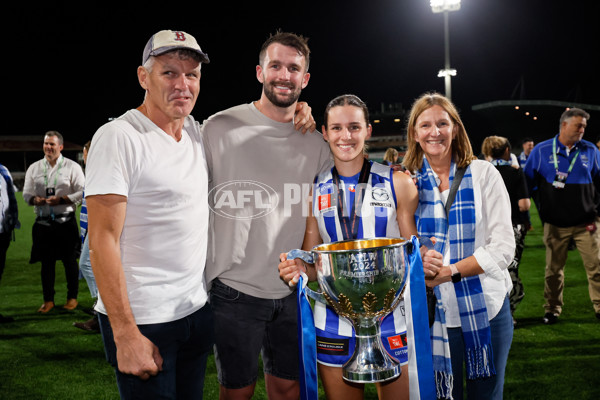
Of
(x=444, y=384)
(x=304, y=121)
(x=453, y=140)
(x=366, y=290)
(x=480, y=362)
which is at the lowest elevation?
(x=444, y=384)

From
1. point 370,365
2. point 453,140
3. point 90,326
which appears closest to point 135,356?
point 370,365

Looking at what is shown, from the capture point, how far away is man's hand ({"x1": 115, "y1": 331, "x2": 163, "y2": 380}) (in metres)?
1.90

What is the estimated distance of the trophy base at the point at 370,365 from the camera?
1755mm

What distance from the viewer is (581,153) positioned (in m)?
5.73

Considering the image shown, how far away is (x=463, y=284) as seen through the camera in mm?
2463

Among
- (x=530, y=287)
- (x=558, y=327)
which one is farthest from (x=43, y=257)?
(x=530, y=287)

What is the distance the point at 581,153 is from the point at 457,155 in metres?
3.98

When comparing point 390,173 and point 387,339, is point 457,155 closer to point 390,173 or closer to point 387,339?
point 390,173

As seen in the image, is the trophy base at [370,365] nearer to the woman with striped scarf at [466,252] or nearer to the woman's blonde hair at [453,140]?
the woman with striped scarf at [466,252]

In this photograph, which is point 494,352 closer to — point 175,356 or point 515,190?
point 175,356

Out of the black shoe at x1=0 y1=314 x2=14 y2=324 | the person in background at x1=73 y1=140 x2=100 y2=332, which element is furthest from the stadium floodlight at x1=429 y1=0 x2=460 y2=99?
the black shoe at x1=0 y1=314 x2=14 y2=324

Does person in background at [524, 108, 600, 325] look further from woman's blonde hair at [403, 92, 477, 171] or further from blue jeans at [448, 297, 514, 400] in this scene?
woman's blonde hair at [403, 92, 477, 171]

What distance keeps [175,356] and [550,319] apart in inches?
195

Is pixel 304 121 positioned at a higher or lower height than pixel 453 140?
higher
